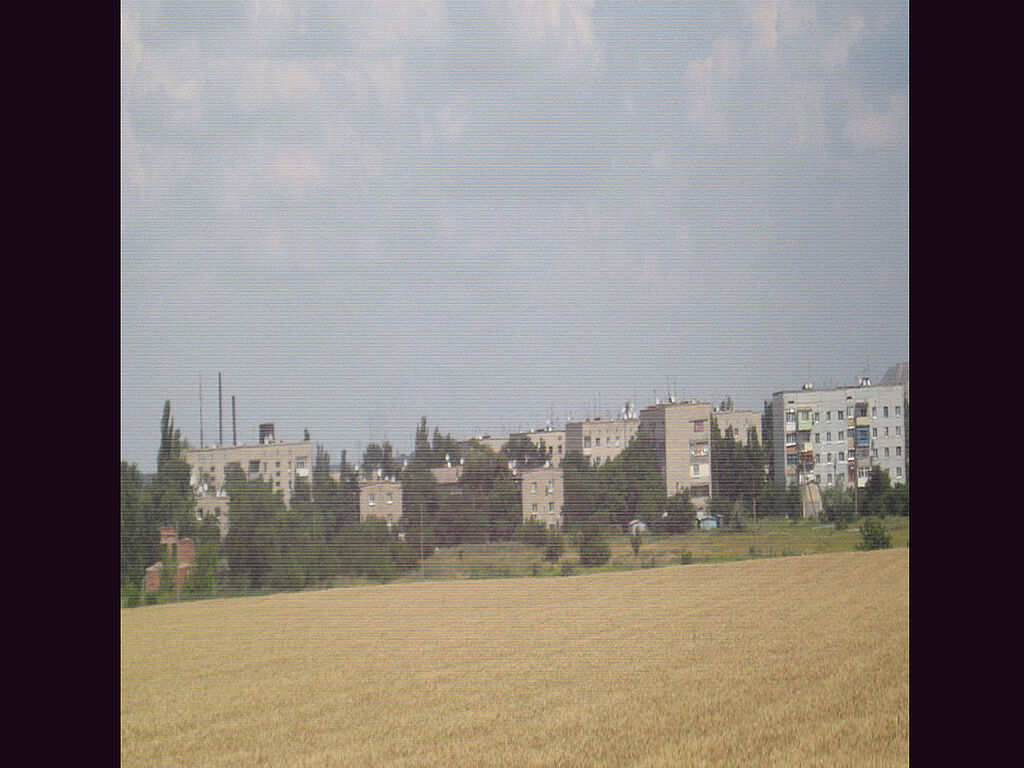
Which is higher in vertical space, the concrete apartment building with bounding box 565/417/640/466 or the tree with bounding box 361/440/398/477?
the concrete apartment building with bounding box 565/417/640/466

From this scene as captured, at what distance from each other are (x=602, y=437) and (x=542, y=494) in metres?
0.41

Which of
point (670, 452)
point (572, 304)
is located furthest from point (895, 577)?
point (572, 304)

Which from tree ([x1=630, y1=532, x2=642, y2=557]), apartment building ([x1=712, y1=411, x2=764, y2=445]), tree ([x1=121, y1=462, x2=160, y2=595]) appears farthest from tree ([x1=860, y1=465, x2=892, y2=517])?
tree ([x1=121, y1=462, x2=160, y2=595])

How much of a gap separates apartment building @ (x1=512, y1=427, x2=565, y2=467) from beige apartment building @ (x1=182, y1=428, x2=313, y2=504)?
1.13m

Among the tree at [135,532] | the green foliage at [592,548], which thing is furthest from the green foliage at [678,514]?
the tree at [135,532]

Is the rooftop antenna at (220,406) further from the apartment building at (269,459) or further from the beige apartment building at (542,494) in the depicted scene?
the beige apartment building at (542,494)

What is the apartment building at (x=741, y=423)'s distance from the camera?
4.79 meters

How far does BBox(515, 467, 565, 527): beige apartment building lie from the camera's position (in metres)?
4.96

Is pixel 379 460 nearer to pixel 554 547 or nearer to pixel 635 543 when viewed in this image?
pixel 554 547

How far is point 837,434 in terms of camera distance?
15.3 ft

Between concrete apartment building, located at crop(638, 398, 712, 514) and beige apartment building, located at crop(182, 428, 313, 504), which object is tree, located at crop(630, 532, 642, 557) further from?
beige apartment building, located at crop(182, 428, 313, 504)
